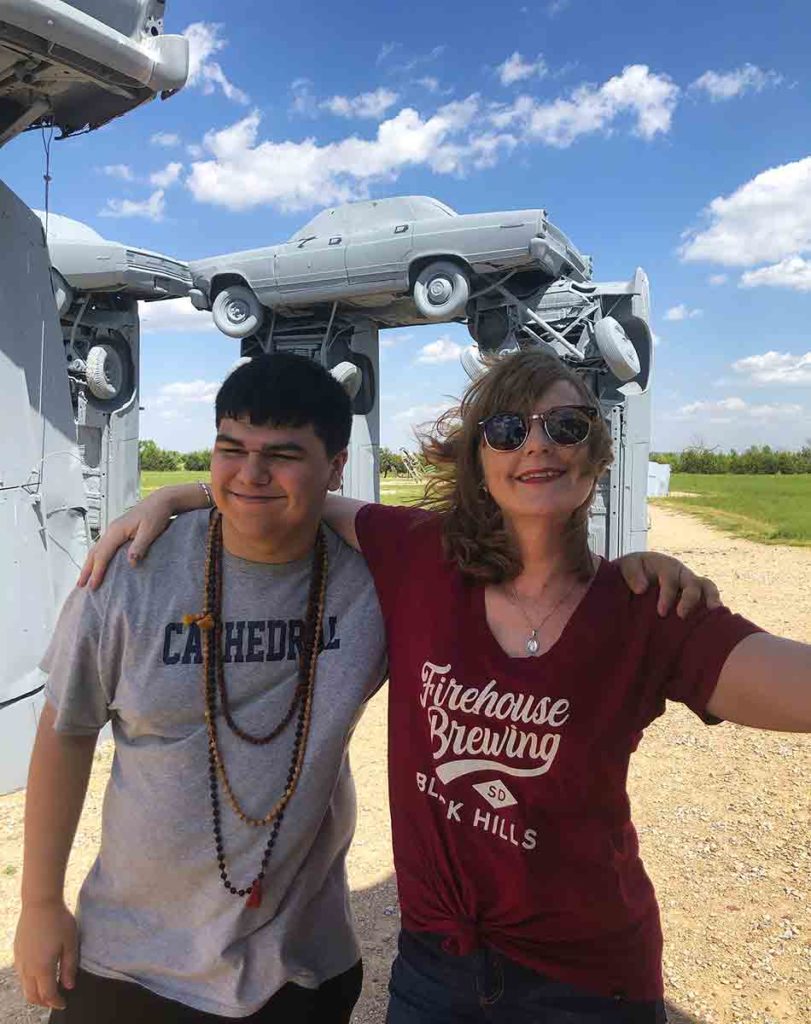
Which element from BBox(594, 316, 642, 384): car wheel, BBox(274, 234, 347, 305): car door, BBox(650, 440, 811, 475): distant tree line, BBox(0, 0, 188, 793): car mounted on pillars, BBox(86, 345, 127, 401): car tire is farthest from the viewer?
BBox(650, 440, 811, 475): distant tree line

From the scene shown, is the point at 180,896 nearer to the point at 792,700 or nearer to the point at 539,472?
the point at 539,472

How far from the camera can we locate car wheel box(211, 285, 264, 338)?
11062mm

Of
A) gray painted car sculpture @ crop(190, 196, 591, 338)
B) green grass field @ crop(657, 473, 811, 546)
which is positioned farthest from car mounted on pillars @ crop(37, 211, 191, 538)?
green grass field @ crop(657, 473, 811, 546)

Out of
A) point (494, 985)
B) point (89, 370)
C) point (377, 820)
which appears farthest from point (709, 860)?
point (89, 370)

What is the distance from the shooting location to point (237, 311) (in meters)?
11.1

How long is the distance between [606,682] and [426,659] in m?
0.36

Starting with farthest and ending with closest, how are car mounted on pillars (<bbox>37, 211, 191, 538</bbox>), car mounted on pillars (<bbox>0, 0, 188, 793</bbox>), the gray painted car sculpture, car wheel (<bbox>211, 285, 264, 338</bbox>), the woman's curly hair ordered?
car wheel (<bbox>211, 285, 264, 338</bbox>) < car mounted on pillars (<bbox>37, 211, 191, 538</bbox>) < the gray painted car sculpture < car mounted on pillars (<bbox>0, 0, 188, 793</bbox>) < the woman's curly hair

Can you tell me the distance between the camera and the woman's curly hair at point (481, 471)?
1.69 metres

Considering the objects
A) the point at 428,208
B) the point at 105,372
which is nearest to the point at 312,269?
the point at 428,208

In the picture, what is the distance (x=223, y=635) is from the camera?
1.61 metres

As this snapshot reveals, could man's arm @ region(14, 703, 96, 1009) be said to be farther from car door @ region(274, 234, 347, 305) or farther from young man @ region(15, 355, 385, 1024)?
car door @ region(274, 234, 347, 305)

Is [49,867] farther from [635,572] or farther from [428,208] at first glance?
[428,208]

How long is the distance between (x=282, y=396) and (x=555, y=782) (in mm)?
944

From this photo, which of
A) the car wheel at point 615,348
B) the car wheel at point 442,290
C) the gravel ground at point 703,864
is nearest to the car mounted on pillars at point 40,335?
the gravel ground at point 703,864
